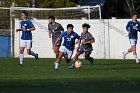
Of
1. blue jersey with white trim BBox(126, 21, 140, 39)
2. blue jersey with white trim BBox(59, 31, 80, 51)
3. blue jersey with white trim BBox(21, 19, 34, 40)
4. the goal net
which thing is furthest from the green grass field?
the goal net

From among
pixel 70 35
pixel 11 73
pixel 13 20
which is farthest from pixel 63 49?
pixel 13 20

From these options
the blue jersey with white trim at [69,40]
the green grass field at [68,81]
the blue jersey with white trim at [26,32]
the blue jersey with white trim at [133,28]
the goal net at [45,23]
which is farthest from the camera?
the goal net at [45,23]

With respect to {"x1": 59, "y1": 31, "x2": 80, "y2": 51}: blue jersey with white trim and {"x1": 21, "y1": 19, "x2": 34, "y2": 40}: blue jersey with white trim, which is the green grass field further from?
{"x1": 21, "y1": 19, "x2": 34, "y2": 40}: blue jersey with white trim

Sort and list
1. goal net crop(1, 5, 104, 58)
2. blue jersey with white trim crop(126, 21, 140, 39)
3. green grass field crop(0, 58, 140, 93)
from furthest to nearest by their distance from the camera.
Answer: goal net crop(1, 5, 104, 58) < blue jersey with white trim crop(126, 21, 140, 39) < green grass field crop(0, 58, 140, 93)

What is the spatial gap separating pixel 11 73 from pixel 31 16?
1821cm

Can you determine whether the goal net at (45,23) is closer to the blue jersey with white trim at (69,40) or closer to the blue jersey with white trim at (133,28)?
the blue jersey with white trim at (133,28)

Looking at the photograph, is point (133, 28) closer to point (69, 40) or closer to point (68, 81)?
point (69, 40)

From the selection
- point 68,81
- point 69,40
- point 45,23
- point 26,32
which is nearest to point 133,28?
point 26,32

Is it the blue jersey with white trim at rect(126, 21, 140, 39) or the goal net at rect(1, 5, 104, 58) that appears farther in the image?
the goal net at rect(1, 5, 104, 58)

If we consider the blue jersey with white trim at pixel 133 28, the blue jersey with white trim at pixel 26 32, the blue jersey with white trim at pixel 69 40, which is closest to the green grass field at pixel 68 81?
the blue jersey with white trim at pixel 69 40

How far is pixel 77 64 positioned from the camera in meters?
21.3

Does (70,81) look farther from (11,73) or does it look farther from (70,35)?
(70,35)

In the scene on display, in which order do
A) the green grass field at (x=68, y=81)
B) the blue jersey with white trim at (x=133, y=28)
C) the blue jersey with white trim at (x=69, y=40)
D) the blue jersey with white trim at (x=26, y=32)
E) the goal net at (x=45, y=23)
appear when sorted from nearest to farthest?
the green grass field at (x=68, y=81), the blue jersey with white trim at (x=69, y=40), the blue jersey with white trim at (x=26, y=32), the blue jersey with white trim at (x=133, y=28), the goal net at (x=45, y=23)

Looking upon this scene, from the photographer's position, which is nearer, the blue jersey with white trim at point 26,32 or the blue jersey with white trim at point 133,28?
the blue jersey with white trim at point 26,32
